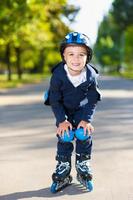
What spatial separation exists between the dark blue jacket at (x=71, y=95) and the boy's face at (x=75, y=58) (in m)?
0.11

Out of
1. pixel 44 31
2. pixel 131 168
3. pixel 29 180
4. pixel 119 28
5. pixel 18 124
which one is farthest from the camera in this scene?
pixel 119 28

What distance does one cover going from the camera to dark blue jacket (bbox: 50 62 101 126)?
575 centimetres

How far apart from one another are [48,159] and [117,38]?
9450cm

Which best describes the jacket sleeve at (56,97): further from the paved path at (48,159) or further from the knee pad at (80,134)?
the paved path at (48,159)

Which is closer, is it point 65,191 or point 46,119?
point 65,191

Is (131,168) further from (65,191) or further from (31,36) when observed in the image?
(31,36)

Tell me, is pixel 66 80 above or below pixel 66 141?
above

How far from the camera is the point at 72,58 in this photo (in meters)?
5.71

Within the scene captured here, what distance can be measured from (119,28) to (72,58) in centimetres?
8107

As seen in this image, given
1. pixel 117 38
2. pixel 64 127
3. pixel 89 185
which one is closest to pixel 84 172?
pixel 89 185

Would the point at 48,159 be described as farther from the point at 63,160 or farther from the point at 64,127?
the point at 64,127

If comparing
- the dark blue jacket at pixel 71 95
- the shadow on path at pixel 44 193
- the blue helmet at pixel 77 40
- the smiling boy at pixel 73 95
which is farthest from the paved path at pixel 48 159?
the blue helmet at pixel 77 40

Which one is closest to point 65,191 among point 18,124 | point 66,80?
point 66,80

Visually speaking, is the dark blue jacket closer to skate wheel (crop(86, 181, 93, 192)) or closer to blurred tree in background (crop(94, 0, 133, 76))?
skate wheel (crop(86, 181, 93, 192))
